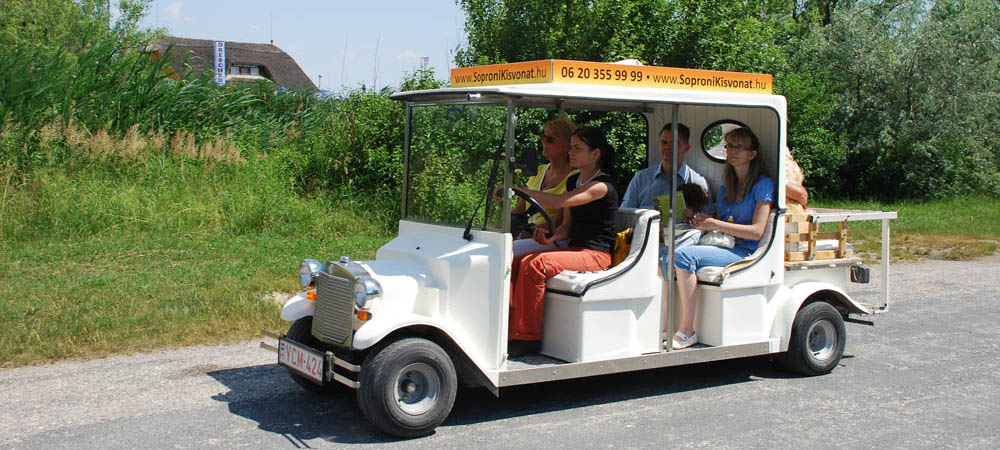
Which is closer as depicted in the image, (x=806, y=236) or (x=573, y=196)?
(x=573, y=196)

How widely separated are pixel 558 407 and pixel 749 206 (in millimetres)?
2005

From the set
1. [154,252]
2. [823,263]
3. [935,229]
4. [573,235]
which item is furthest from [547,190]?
[935,229]

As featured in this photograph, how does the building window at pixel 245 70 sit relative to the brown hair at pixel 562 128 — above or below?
above

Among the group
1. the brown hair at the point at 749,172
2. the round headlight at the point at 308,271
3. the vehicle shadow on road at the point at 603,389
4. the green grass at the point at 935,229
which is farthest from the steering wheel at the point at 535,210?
the green grass at the point at 935,229

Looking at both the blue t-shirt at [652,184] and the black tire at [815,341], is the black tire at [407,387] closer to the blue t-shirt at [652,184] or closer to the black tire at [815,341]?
the blue t-shirt at [652,184]

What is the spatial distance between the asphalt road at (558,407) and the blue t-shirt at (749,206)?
0.97m

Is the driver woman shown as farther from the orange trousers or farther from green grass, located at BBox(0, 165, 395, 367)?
green grass, located at BBox(0, 165, 395, 367)

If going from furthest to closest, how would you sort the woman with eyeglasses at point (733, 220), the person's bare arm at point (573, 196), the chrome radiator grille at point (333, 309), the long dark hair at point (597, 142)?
the woman with eyeglasses at point (733, 220) < the long dark hair at point (597, 142) < the person's bare arm at point (573, 196) < the chrome radiator grille at point (333, 309)

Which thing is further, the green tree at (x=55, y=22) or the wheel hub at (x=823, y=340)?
the green tree at (x=55, y=22)

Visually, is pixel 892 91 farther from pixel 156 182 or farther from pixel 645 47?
pixel 156 182

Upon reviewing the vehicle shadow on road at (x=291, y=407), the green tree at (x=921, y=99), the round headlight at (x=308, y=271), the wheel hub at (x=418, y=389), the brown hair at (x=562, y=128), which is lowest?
the vehicle shadow on road at (x=291, y=407)

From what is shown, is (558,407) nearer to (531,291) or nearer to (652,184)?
(531,291)

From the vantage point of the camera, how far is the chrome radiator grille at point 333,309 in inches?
207

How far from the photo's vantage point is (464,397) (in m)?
6.07
